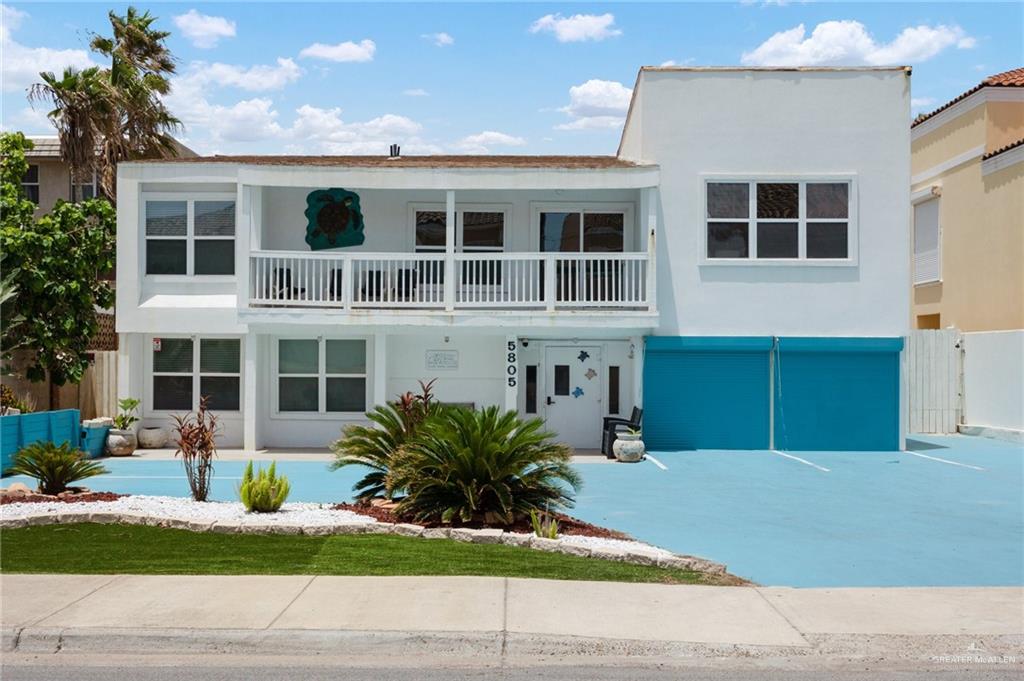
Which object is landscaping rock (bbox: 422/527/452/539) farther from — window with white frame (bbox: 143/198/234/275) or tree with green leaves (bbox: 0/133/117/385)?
tree with green leaves (bbox: 0/133/117/385)

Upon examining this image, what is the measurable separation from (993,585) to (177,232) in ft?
57.0

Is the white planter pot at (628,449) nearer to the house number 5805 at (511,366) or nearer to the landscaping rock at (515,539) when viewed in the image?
the house number 5805 at (511,366)

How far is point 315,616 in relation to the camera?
7605 millimetres

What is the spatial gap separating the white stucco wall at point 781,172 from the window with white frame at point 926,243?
1013 centimetres

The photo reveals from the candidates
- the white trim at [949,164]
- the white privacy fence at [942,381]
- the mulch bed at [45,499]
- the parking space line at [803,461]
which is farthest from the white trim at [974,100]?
the mulch bed at [45,499]

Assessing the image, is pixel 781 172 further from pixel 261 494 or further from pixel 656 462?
pixel 261 494

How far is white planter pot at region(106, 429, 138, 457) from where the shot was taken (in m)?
19.5

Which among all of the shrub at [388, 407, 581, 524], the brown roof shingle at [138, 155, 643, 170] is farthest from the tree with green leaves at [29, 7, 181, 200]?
the shrub at [388, 407, 581, 524]

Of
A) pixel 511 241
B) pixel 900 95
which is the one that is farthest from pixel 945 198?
pixel 511 241

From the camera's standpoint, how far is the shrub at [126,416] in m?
19.9

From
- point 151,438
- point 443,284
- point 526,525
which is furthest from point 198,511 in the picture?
point 443,284

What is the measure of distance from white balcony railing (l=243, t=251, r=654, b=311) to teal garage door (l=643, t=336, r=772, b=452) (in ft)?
5.24

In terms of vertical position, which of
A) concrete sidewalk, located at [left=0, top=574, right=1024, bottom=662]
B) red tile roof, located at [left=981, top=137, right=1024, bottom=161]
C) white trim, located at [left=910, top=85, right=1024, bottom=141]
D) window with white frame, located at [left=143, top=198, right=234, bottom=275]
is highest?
white trim, located at [left=910, top=85, right=1024, bottom=141]

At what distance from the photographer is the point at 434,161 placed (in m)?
23.3
